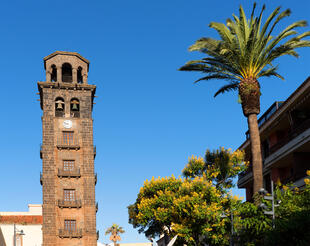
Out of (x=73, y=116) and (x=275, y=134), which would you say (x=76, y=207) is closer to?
(x=73, y=116)

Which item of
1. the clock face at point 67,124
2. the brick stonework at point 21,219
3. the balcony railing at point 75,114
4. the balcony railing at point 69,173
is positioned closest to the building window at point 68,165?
the balcony railing at point 69,173

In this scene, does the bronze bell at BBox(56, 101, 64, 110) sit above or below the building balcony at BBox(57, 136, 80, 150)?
above

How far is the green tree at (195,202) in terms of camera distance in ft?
134

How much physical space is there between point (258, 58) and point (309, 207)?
9978 millimetres

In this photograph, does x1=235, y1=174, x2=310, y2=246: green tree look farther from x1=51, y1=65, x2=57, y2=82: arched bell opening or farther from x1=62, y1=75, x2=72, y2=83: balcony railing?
x1=51, y1=65, x2=57, y2=82: arched bell opening

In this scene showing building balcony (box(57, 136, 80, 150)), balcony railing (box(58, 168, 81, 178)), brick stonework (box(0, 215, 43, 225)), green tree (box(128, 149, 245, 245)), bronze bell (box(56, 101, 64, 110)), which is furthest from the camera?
brick stonework (box(0, 215, 43, 225))

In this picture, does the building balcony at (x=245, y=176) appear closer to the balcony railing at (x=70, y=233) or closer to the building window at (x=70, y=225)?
the balcony railing at (x=70, y=233)

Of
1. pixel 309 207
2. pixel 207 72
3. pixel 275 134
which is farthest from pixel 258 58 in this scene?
pixel 275 134

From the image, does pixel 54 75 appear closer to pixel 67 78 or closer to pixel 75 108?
pixel 67 78

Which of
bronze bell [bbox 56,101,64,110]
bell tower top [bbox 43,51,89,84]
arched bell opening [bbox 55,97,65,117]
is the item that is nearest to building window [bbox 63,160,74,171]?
arched bell opening [bbox 55,97,65,117]

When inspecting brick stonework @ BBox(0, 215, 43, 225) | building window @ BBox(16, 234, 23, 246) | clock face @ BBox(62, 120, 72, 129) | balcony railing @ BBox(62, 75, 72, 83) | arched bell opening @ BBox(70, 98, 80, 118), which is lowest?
building window @ BBox(16, 234, 23, 246)

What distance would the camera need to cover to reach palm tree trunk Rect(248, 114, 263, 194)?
28891 mm

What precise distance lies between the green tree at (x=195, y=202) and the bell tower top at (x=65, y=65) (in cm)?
1806

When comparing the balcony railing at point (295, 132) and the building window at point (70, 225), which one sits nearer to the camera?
the balcony railing at point (295, 132)
